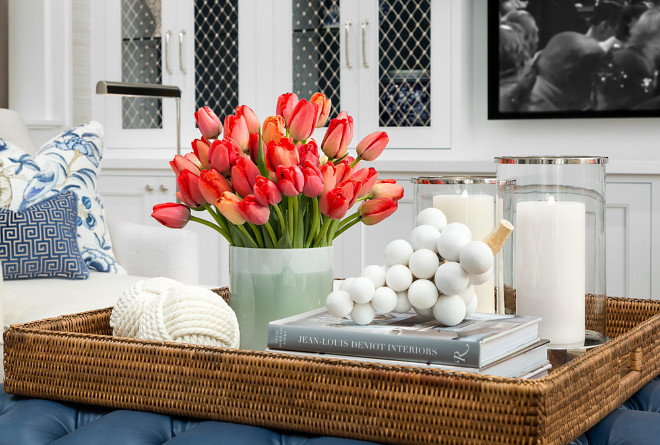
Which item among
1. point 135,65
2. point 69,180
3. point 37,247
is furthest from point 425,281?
point 135,65

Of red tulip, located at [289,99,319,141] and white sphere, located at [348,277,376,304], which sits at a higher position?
red tulip, located at [289,99,319,141]

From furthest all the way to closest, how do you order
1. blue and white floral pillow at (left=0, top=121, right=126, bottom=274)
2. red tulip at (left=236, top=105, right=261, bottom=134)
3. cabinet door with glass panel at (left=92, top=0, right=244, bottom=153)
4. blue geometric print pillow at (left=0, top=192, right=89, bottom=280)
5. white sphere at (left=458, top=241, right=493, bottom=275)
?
1. cabinet door with glass panel at (left=92, top=0, right=244, bottom=153)
2. blue and white floral pillow at (left=0, top=121, right=126, bottom=274)
3. blue geometric print pillow at (left=0, top=192, right=89, bottom=280)
4. red tulip at (left=236, top=105, right=261, bottom=134)
5. white sphere at (left=458, top=241, right=493, bottom=275)

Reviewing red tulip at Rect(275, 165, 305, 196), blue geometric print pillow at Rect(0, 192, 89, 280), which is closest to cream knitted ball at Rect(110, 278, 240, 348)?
red tulip at Rect(275, 165, 305, 196)

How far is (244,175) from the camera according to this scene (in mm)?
953

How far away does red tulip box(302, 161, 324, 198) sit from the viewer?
37.3 inches

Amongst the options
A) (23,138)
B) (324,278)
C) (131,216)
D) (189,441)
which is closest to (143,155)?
(131,216)

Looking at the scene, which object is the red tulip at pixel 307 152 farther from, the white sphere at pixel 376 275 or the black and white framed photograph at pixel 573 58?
the black and white framed photograph at pixel 573 58

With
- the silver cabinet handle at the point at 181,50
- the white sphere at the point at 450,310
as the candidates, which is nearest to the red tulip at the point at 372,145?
the white sphere at the point at 450,310

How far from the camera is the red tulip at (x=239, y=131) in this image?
3.32 ft

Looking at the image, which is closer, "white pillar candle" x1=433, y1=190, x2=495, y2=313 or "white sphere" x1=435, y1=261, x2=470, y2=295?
"white sphere" x1=435, y1=261, x2=470, y2=295

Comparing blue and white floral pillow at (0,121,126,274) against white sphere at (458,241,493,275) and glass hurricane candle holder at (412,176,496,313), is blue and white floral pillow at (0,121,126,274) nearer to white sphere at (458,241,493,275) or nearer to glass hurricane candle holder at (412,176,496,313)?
glass hurricane candle holder at (412,176,496,313)

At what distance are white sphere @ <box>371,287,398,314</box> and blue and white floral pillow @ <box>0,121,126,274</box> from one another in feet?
5.35

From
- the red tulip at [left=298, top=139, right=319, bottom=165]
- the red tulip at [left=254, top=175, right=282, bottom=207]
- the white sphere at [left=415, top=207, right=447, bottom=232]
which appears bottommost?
the white sphere at [left=415, top=207, right=447, bottom=232]

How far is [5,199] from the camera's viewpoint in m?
2.27
